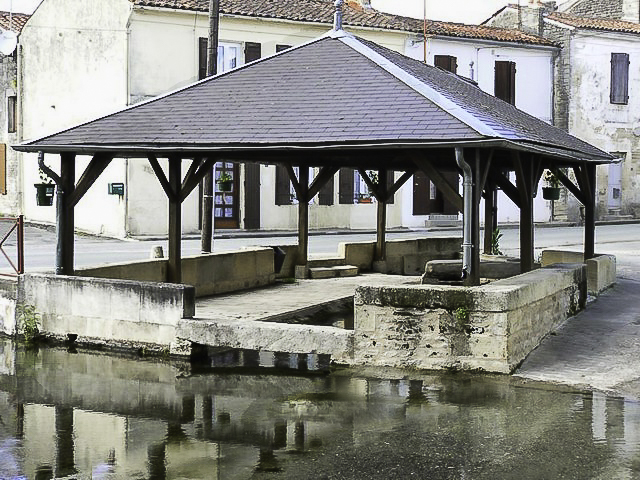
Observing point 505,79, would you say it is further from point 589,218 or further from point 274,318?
point 274,318

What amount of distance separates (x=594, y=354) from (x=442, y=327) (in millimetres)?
1804

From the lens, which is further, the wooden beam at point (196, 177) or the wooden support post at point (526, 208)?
the wooden beam at point (196, 177)

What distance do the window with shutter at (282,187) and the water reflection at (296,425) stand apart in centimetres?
1896

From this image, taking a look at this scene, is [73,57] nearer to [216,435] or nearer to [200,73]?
[200,73]

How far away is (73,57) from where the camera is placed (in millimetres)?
27781

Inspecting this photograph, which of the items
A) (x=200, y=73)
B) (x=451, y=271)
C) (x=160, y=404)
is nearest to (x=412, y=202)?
(x=200, y=73)

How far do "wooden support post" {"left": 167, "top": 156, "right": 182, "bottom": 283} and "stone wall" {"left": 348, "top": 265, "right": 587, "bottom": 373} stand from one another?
12.1 feet

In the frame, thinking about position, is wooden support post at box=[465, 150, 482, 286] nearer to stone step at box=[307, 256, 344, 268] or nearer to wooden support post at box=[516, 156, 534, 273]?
wooden support post at box=[516, 156, 534, 273]

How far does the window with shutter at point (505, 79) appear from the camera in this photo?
3312 centimetres

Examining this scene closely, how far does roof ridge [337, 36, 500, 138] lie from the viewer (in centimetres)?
1015

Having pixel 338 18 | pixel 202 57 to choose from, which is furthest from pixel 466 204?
pixel 202 57

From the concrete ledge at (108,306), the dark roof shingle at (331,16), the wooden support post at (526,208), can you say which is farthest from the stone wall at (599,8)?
the concrete ledge at (108,306)

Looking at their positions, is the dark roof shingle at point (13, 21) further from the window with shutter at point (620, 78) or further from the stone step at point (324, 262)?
the window with shutter at point (620, 78)

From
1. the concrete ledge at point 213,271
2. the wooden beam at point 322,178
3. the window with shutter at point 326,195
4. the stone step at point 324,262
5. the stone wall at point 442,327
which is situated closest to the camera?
the stone wall at point 442,327
